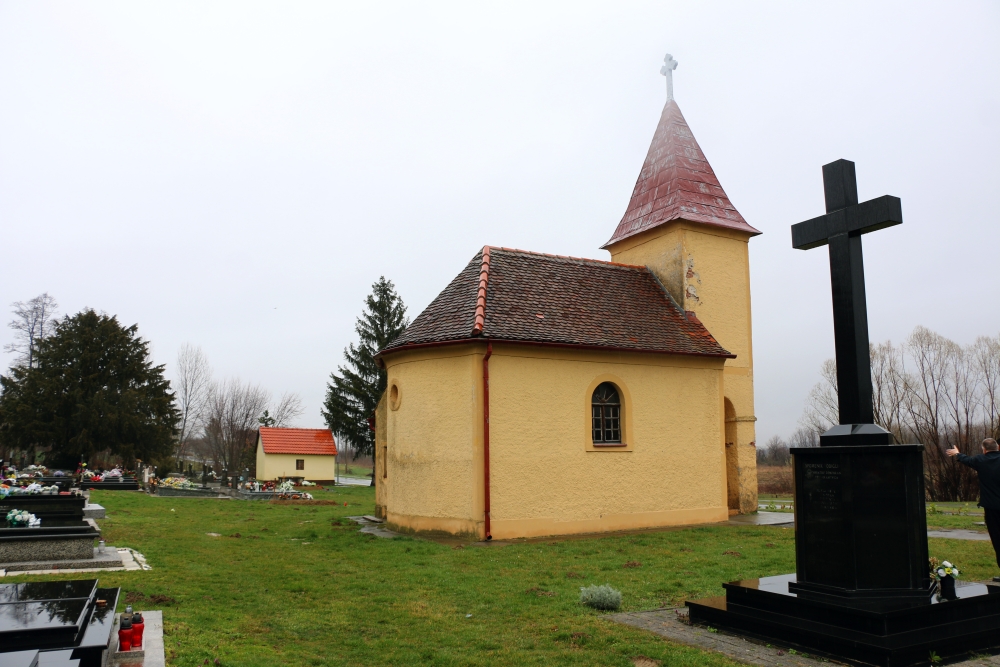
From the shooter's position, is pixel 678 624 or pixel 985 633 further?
pixel 678 624

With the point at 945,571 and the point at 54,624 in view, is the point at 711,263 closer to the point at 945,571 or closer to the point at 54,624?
the point at 945,571

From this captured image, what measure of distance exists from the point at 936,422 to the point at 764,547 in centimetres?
2895

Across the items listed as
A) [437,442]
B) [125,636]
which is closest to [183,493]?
[437,442]

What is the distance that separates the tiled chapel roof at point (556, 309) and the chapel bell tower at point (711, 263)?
3.46 feet

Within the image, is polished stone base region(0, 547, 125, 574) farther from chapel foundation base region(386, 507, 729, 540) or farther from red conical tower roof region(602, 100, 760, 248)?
red conical tower roof region(602, 100, 760, 248)

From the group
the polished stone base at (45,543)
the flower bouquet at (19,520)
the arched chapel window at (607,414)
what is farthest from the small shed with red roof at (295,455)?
the polished stone base at (45,543)

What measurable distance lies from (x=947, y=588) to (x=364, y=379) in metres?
39.0

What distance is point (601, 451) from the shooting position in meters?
15.8

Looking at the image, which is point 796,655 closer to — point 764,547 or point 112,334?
point 764,547

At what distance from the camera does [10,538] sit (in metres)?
10.2

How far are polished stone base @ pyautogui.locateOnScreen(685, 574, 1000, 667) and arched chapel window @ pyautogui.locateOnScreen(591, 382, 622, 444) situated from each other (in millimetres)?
9056

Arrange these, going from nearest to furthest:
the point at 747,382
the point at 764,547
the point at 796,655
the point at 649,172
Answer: the point at 796,655
the point at 764,547
the point at 747,382
the point at 649,172

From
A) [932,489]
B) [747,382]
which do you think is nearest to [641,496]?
[747,382]

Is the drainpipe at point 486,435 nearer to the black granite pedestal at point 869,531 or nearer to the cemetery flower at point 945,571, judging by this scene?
the black granite pedestal at point 869,531
